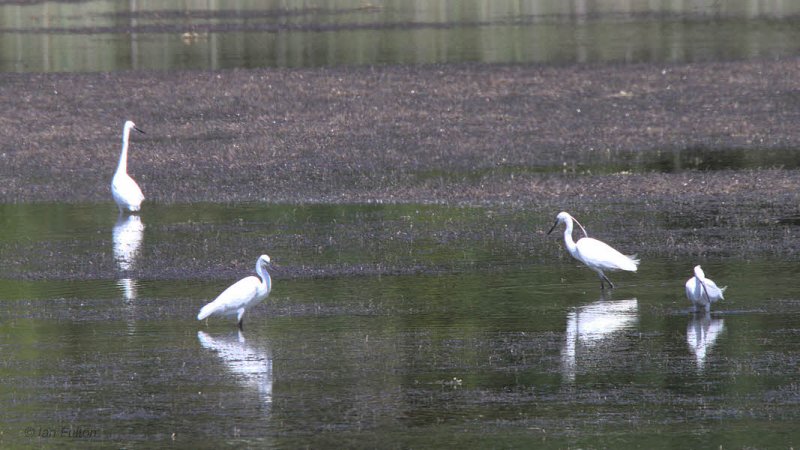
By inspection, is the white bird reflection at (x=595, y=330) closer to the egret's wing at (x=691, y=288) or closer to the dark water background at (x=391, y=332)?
the dark water background at (x=391, y=332)

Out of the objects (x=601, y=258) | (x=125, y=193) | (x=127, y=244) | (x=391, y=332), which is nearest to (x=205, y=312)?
(x=391, y=332)

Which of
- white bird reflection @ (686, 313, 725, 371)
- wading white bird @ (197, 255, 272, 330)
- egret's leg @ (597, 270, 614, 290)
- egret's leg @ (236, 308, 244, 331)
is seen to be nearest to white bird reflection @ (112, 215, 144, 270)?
egret's leg @ (236, 308, 244, 331)

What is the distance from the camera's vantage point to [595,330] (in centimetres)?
1307

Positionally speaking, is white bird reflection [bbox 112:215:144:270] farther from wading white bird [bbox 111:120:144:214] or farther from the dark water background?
wading white bird [bbox 111:120:144:214]

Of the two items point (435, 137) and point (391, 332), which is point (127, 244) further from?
point (435, 137)

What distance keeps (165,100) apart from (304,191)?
9.00m

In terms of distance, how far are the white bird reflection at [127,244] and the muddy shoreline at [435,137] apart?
1537 mm

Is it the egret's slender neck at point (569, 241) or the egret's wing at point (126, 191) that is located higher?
the egret's wing at point (126, 191)

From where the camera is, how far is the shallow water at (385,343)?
10180 millimetres

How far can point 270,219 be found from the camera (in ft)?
62.3

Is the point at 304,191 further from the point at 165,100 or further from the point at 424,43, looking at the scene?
the point at 424,43

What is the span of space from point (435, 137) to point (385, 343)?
40.3ft

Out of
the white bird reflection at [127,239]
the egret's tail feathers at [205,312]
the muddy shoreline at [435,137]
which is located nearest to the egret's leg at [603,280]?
the muddy shoreline at [435,137]

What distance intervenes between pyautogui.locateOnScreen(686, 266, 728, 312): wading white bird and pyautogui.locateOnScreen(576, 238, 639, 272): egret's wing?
51.9 inches
